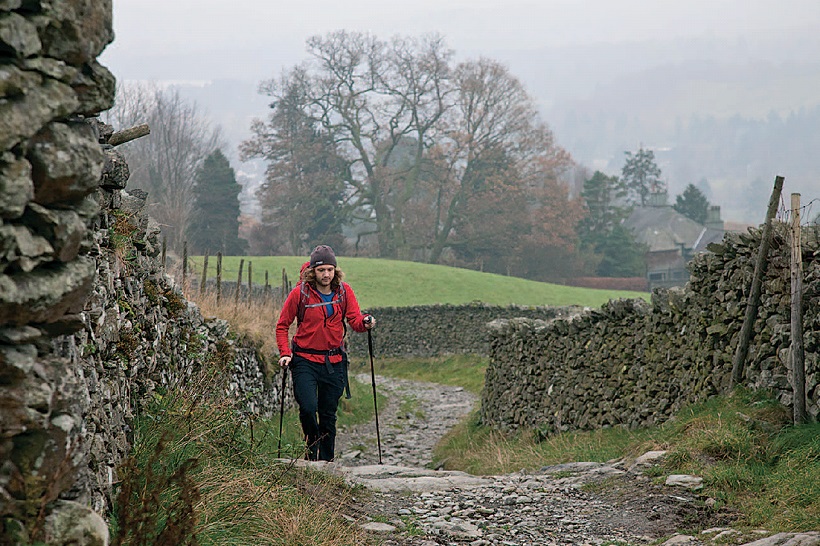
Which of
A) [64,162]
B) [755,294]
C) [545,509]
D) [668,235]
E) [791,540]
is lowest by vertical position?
[545,509]

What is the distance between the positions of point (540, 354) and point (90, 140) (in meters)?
10.9

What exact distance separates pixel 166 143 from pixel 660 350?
48.1 m

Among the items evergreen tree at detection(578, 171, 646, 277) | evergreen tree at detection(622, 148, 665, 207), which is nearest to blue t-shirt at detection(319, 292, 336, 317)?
evergreen tree at detection(578, 171, 646, 277)

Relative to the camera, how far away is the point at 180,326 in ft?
26.1

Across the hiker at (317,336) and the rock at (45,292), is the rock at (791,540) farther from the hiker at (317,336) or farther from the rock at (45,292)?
the rock at (45,292)

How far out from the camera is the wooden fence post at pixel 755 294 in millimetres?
7488

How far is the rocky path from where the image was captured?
5.72 meters

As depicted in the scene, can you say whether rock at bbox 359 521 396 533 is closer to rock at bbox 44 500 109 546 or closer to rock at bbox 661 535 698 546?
rock at bbox 661 535 698 546

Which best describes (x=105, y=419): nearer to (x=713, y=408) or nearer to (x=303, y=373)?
(x=303, y=373)

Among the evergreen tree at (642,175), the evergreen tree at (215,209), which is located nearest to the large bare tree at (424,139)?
the evergreen tree at (215,209)

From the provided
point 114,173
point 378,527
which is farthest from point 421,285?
point 114,173

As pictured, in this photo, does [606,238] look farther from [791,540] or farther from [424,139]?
[791,540]

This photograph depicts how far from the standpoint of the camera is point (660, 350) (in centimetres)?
970

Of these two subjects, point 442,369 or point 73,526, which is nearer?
point 73,526
